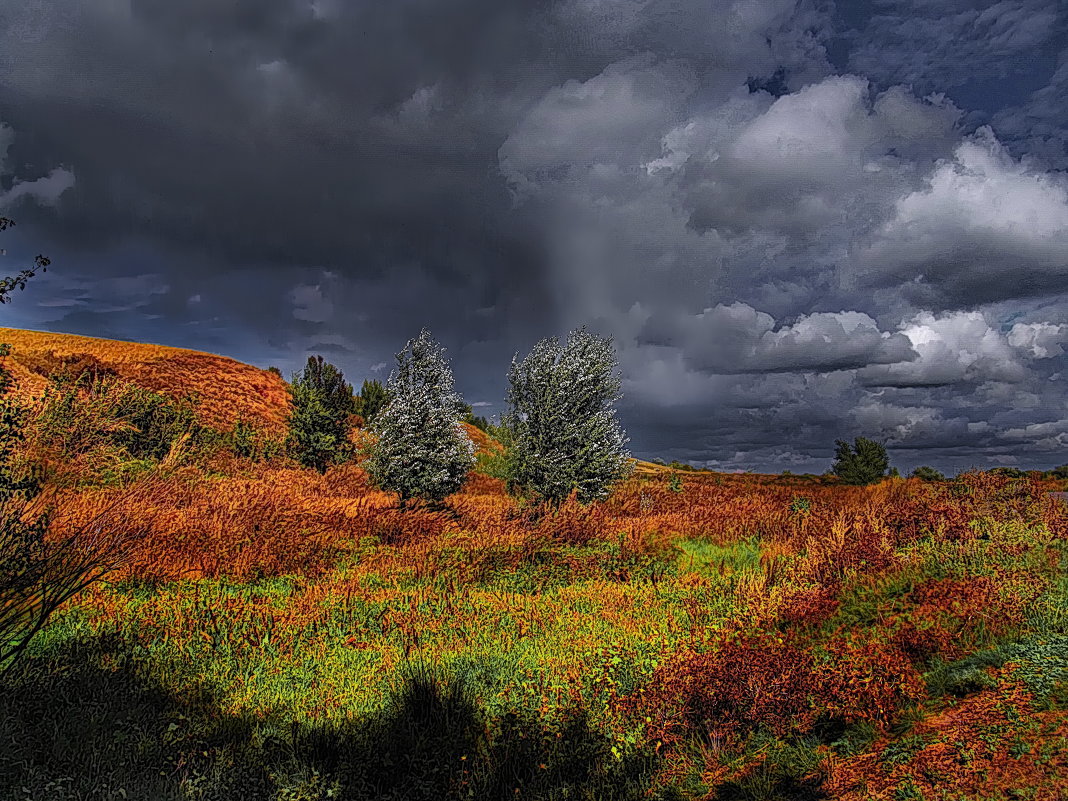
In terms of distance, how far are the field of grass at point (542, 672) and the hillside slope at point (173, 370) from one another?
76.4 feet

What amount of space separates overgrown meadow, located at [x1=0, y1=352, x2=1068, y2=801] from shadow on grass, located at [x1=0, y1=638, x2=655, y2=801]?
0.08 feet


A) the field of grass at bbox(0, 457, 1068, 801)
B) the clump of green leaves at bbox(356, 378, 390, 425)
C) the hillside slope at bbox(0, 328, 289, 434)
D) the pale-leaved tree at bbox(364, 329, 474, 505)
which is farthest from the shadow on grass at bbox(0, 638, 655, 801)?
the clump of green leaves at bbox(356, 378, 390, 425)

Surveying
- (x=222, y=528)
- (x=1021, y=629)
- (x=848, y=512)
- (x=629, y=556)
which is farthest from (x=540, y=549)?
(x=848, y=512)

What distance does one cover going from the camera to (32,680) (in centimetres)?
552

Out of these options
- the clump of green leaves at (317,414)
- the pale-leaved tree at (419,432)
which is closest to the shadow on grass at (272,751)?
the pale-leaved tree at (419,432)

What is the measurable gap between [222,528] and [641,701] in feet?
27.4

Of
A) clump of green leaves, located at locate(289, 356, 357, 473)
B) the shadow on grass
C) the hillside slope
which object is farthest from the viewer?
the hillside slope

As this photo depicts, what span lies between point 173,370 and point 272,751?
40.1 m

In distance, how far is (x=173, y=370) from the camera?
38656 millimetres

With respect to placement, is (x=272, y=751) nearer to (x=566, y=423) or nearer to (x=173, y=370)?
(x=566, y=423)

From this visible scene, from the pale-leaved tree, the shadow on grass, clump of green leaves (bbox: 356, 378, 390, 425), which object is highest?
clump of green leaves (bbox: 356, 378, 390, 425)

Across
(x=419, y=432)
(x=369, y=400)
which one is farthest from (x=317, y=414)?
(x=369, y=400)

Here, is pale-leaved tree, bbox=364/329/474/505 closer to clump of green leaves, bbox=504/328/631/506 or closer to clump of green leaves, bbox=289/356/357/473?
clump of green leaves, bbox=504/328/631/506

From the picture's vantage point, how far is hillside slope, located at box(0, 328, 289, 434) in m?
32.0
